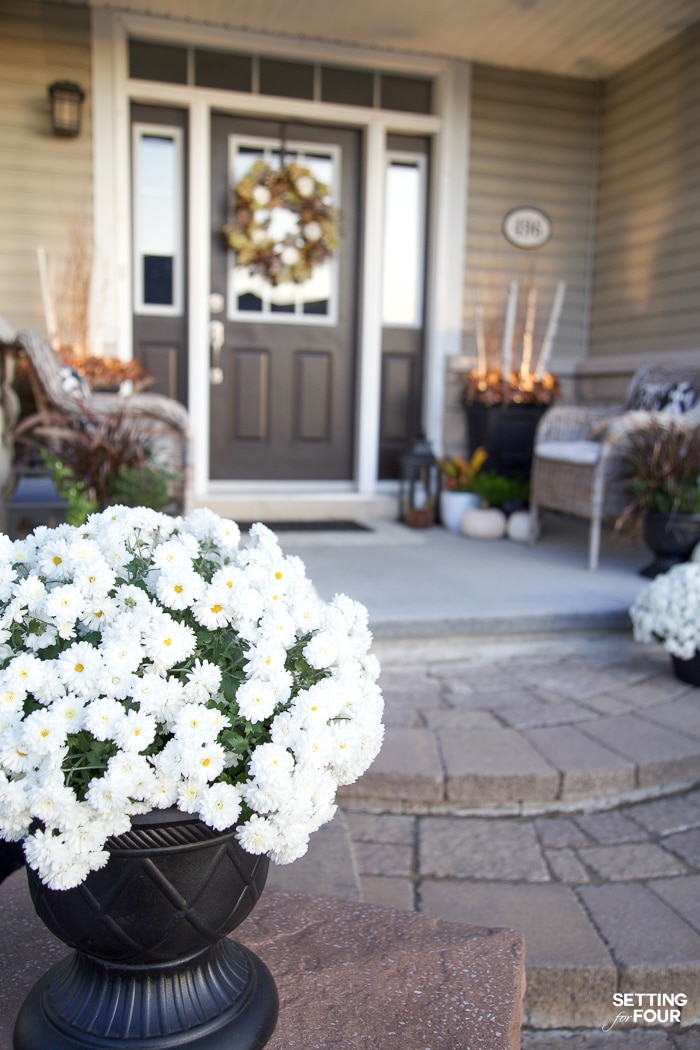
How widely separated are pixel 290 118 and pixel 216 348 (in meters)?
1.30

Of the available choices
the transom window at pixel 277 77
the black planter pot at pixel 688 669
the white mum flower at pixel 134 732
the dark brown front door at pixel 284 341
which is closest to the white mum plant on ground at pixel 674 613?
the black planter pot at pixel 688 669

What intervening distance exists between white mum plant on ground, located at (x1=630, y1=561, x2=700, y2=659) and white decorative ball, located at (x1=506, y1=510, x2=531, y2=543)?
1.65 meters

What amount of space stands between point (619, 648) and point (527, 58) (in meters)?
3.47

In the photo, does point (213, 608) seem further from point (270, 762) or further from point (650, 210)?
point (650, 210)

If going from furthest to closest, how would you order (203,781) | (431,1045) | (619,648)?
(619,648) < (431,1045) < (203,781)

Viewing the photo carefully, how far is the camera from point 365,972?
3.82 feet

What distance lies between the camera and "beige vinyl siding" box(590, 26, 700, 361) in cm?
446

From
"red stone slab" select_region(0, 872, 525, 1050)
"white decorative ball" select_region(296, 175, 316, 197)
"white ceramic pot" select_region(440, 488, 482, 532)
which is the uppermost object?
"white decorative ball" select_region(296, 175, 316, 197)

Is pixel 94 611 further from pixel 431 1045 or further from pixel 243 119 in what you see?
pixel 243 119

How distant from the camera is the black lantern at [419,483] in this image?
15.3 feet

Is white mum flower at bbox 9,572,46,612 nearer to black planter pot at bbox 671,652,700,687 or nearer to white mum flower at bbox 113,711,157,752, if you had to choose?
white mum flower at bbox 113,711,157,752

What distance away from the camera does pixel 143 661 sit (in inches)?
35.8

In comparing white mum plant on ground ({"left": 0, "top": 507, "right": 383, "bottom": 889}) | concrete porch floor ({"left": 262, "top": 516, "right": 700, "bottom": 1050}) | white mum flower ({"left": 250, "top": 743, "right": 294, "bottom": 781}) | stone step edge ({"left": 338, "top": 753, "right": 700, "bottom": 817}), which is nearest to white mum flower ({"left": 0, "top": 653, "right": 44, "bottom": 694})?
white mum plant on ground ({"left": 0, "top": 507, "right": 383, "bottom": 889})

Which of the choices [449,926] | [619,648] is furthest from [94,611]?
[619,648]
